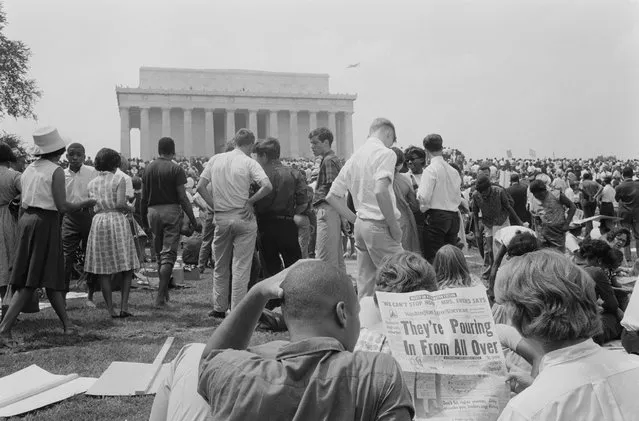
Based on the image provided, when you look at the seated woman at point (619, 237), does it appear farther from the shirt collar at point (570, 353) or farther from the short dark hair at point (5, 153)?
the shirt collar at point (570, 353)

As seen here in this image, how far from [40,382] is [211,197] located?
3.24 m

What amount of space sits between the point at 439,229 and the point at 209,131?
243 feet

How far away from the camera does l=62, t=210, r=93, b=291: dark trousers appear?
761 centimetres

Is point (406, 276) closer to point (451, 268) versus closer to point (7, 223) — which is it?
point (451, 268)

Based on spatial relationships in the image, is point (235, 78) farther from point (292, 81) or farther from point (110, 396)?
point (110, 396)

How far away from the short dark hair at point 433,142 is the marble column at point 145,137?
2824 inches

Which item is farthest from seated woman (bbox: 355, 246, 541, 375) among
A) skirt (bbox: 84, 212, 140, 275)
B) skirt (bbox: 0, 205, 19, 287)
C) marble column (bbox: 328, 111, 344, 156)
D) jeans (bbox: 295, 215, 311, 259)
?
marble column (bbox: 328, 111, 344, 156)

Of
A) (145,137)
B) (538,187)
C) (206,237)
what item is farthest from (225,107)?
(538,187)

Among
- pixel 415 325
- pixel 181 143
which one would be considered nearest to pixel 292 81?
pixel 181 143

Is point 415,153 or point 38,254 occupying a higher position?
point 415,153

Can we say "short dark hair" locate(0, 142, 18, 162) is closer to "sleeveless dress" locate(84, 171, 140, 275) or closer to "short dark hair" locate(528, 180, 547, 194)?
"sleeveless dress" locate(84, 171, 140, 275)

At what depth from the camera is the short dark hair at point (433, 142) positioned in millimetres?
6875

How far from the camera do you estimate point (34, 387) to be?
14.3 ft

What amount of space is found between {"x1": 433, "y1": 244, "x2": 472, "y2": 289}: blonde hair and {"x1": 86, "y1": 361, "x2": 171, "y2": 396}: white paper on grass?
1.84m
